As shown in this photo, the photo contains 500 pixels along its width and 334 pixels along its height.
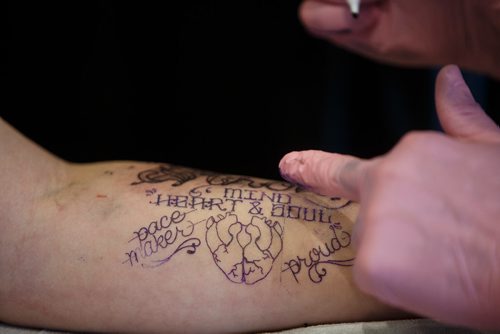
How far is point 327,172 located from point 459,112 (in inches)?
12.8

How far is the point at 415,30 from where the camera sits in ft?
4.28

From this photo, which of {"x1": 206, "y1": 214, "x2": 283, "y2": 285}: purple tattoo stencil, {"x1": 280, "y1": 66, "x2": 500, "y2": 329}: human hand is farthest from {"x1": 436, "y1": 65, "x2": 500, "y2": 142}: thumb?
{"x1": 206, "y1": 214, "x2": 283, "y2": 285}: purple tattoo stencil

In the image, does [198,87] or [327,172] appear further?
[198,87]

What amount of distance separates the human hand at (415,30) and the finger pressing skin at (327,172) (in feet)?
1.41

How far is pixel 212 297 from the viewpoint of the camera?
1104 mm

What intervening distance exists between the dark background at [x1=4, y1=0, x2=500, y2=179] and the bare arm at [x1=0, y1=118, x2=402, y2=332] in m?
0.58

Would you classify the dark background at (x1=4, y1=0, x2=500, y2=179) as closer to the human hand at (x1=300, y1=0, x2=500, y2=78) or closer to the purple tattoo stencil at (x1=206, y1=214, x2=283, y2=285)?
the human hand at (x1=300, y1=0, x2=500, y2=78)

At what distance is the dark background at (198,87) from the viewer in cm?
166

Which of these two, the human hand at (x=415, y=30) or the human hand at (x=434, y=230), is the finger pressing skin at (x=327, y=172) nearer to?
the human hand at (x=434, y=230)

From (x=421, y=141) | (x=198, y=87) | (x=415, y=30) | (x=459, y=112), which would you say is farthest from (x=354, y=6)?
(x=198, y=87)

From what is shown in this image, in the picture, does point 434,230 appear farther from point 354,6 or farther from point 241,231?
point 354,6

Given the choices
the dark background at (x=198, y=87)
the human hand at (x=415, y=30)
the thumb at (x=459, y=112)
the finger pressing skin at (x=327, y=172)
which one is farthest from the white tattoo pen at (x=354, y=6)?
the dark background at (x=198, y=87)

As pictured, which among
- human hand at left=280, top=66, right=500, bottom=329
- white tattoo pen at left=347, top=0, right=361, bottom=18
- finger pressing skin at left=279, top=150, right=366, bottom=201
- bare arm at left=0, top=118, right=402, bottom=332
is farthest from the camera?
white tattoo pen at left=347, top=0, right=361, bottom=18

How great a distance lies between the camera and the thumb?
3.43ft
